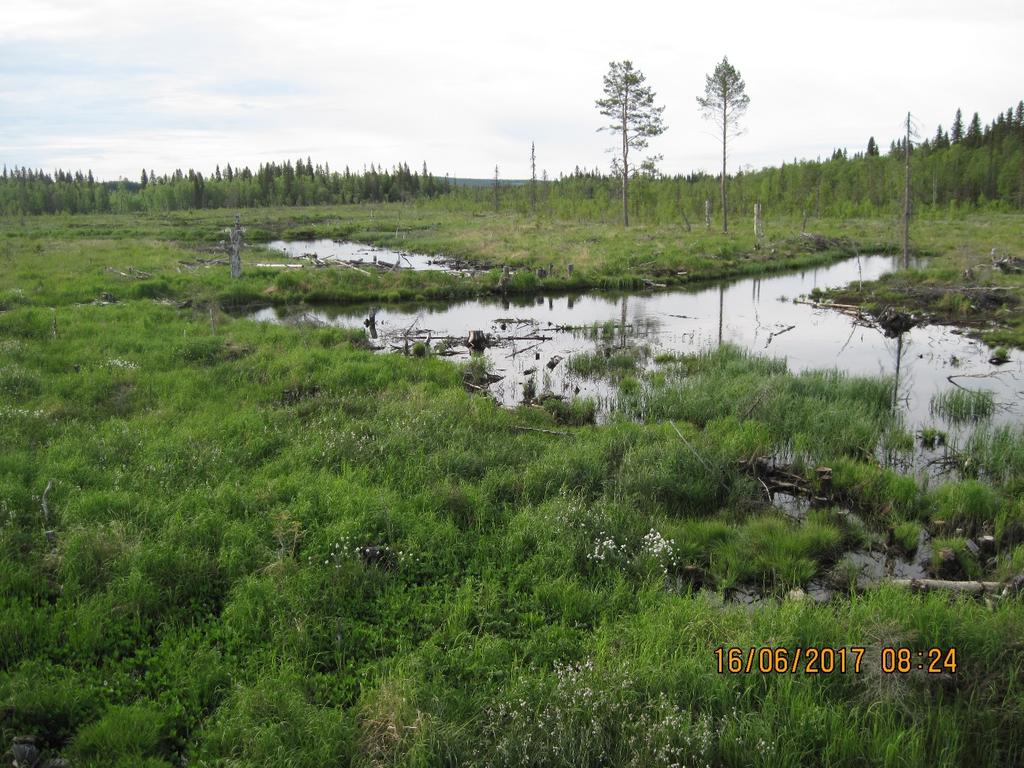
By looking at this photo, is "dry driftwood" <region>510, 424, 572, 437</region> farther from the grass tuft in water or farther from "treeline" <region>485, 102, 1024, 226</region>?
"treeline" <region>485, 102, 1024, 226</region>

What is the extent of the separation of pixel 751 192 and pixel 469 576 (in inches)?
3491

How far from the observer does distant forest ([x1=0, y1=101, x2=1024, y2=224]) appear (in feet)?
240

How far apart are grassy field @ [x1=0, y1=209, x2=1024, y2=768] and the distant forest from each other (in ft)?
143

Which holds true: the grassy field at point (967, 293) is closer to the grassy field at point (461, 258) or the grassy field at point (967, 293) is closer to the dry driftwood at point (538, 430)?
the grassy field at point (461, 258)

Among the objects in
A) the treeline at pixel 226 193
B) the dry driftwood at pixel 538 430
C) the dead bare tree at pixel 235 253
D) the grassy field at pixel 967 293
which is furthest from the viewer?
the treeline at pixel 226 193

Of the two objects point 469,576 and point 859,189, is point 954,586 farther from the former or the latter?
point 859,189

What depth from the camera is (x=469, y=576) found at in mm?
6938

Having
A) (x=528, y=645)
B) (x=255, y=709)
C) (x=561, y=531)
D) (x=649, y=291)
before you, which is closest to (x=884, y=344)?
(x=649, y=291)

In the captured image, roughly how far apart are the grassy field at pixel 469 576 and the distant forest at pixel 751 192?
43.5 metres

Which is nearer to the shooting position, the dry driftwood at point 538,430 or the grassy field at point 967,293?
the dry driftwood at point 538,430

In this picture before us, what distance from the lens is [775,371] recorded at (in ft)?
49.0

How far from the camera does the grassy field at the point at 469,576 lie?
4.78 metres

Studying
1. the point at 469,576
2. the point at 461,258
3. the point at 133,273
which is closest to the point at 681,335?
the point at 469,576

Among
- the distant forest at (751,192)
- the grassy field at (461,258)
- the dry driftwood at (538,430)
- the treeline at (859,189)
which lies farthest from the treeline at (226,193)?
the dry driftwood at (538,430)
